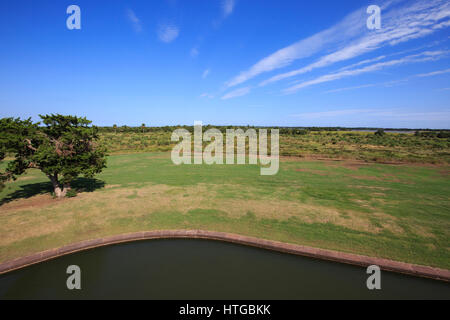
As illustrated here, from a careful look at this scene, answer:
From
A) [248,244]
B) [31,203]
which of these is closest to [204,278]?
[248,244]

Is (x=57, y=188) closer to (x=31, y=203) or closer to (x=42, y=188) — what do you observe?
(x=31, y=203)

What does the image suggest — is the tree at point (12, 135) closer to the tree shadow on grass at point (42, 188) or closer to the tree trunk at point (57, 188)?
the tree trunk at point (57, 188)

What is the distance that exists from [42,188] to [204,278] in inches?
466

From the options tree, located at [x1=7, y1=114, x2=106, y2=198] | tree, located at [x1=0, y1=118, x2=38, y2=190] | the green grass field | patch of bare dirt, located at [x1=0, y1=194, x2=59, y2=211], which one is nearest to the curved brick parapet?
the green grass field

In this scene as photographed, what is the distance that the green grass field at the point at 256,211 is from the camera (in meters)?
6.27

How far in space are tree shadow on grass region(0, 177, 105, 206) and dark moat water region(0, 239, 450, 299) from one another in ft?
22.1

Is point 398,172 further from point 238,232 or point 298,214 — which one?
point 238,232

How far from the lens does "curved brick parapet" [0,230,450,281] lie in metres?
5.09

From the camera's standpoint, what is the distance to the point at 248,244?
639 centimetres

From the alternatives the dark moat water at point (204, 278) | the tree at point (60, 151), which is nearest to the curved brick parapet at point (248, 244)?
the dark moat water at point (204, 278)

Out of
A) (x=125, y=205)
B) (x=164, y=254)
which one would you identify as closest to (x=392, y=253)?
(x=164, y=254)

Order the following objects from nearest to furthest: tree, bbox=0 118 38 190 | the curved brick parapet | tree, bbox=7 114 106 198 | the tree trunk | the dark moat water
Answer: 1. the dark moat water
2. the curved brick parapet
3. tree, bbox=0 118 38 190
4. tree, bbox=7 114 106 198
5. the tree trunk

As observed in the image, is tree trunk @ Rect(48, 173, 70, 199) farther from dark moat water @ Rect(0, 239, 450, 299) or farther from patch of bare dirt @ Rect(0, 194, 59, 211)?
dark moat water @ Rect(0, 239, 450, 299)

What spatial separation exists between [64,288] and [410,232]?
9958mm
